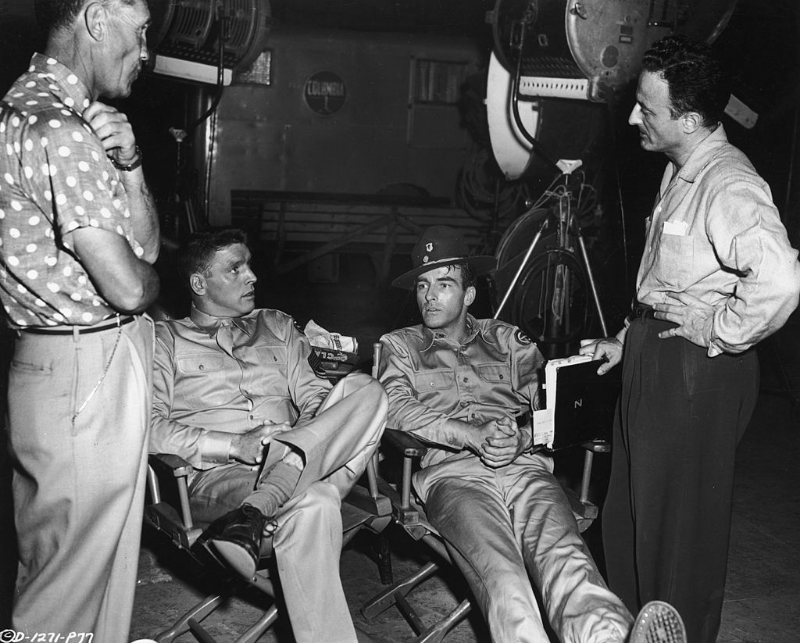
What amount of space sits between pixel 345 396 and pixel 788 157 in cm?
514

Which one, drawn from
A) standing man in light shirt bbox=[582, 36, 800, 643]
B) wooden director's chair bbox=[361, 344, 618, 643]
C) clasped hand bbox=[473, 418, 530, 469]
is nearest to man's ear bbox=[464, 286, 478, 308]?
wooden director's chair bbox=[361, 344, 618, 643]

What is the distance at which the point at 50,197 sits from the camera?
1.94 metres

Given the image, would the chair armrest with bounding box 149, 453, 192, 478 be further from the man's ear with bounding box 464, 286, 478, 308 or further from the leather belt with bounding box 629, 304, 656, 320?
the leather belt with bounding box 629, 304, 656, 320

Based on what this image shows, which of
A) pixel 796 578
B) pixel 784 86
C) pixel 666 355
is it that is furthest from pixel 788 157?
pixel 666 355

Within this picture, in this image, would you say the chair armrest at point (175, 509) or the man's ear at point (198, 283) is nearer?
the chair armrest at point (175, 509)

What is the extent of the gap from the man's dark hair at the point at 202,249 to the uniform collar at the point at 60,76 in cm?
108

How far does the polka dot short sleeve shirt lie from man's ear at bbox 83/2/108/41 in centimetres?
12

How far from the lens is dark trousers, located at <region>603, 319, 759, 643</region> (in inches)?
99.5

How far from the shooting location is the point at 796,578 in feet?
11.8

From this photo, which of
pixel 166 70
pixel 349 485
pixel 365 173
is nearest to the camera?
pixel 349 485

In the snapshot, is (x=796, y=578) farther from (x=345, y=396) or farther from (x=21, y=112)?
(x=21, y=112)

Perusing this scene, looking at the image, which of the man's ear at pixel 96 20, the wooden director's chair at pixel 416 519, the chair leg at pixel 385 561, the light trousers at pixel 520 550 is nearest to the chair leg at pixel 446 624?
the wooden director's chair at pixel 416 519

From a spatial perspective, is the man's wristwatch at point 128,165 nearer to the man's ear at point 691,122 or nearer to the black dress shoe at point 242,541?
the black dress shoe at point 242,541

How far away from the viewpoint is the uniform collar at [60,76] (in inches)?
80.0
